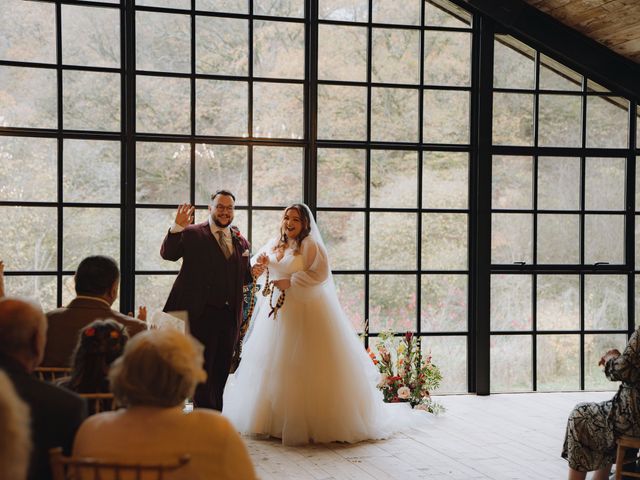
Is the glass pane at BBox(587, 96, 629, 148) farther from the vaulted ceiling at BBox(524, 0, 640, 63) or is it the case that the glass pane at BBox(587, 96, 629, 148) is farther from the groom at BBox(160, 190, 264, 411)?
the groom at BBox(160, 190, 264, 411)

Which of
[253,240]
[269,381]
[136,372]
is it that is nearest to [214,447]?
[136,372]

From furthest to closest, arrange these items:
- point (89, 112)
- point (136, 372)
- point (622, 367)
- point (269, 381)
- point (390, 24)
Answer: point (390, 24), point (89, 112), point (269, 381), point (622, 367), point (136, 372)

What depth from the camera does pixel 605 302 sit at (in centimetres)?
680

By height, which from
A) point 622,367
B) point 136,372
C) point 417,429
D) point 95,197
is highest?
point 95,197

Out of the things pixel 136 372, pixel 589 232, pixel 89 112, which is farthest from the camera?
pixel 589 232

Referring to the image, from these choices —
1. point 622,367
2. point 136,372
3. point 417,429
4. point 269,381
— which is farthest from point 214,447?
point 417,429

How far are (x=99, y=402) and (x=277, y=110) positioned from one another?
378cm

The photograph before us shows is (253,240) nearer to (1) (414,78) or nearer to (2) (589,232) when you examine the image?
(1) (414,78)

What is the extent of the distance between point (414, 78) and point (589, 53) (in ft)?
4.86

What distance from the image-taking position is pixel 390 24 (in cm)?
631

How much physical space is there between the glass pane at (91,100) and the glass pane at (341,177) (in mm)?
1564

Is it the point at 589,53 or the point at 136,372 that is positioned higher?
the point at 589,53

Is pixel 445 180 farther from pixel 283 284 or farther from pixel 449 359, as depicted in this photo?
pixel 283 284

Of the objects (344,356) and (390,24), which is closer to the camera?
(344,356)
